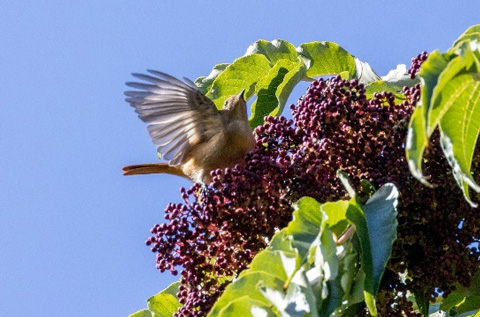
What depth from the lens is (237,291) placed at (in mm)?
2479

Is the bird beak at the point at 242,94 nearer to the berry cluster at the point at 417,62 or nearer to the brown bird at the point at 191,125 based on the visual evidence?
the brown bird at the point at 191,125

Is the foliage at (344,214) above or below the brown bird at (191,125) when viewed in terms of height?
below

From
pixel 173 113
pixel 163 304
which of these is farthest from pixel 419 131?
pixel 173 113

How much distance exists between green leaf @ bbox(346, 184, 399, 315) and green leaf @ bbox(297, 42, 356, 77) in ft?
5.14

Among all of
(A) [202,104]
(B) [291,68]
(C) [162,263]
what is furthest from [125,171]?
(C) [162,263]

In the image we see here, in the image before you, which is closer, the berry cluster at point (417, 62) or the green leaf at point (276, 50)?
the berry cluster at point (417, 62)

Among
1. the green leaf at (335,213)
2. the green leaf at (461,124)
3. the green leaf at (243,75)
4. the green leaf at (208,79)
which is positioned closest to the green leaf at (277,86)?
the green leaf at (243,75)

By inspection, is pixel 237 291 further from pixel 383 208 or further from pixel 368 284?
pixel 383 208

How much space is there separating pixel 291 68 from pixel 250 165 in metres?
1.03

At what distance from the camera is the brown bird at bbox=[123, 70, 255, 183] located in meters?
4.21

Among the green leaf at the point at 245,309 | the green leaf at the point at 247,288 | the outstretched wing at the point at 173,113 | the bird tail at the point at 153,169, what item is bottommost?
the green leaf at the point at 245,309

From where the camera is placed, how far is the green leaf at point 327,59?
429 cm

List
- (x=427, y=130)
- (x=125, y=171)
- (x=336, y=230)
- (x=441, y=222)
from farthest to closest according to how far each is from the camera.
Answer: (x=125, y=171), (x=441, y=222), (x=336, y=230), (x=427, y=130)

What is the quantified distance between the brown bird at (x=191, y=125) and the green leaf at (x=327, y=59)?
47 centimetres
